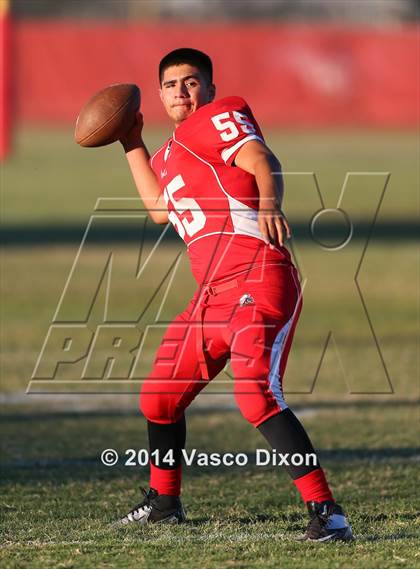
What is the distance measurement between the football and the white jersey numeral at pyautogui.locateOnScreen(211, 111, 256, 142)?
2.31 ft

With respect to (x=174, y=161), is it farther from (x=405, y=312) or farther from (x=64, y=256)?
(x=64, y=256)

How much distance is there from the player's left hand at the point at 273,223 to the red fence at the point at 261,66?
125ft

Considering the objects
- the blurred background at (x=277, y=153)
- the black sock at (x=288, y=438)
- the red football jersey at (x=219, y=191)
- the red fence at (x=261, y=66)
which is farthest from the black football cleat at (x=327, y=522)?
the red fence at (x=261, y=66)

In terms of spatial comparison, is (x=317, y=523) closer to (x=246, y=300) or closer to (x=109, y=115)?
(x=246, y=300)

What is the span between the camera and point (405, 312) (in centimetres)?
1200

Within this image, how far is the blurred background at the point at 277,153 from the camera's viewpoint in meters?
10.8

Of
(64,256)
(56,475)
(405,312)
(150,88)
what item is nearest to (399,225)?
(64,256)

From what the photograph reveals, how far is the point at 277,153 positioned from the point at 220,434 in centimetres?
2422

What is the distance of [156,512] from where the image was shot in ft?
16.7

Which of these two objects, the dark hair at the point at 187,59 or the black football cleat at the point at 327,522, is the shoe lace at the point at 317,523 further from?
the dark hair at the point at 187,59

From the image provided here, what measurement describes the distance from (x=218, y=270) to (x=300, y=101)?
127ft

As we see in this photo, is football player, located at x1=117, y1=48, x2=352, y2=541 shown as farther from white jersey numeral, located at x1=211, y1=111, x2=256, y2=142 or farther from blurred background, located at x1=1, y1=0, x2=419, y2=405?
blurred background, located at x1=1, y1=0, x2=419, y2=405

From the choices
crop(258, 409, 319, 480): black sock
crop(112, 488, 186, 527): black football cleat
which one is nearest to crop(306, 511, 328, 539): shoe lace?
crop(258, 409, 319, 480): black sock

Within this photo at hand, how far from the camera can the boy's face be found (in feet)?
16.7
